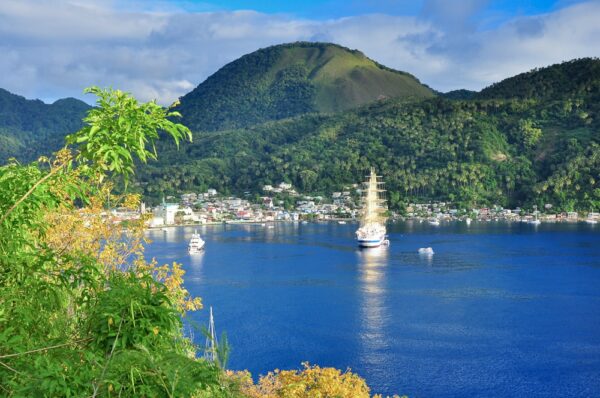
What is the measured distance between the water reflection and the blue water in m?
0.09

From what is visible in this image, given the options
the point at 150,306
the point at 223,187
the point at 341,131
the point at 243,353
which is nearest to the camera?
the point at 150,306

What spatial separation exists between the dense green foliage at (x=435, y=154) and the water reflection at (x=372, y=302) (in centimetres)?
4723

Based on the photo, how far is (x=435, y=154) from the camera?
10344 cm

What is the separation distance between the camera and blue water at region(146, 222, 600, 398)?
70.3 ft

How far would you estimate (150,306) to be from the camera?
2.61 meters

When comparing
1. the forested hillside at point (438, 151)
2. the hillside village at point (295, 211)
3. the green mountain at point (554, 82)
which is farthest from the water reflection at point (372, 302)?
the green mountain at point (554, 82)

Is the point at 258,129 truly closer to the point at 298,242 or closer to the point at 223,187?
the point at 223,187

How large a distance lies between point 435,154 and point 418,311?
7703 centimetres

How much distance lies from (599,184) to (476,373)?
75350mm

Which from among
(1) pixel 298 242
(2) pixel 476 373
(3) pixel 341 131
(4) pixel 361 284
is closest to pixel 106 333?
(2) pixel 476 373

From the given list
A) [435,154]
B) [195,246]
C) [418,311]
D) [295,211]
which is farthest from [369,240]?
[435,154]

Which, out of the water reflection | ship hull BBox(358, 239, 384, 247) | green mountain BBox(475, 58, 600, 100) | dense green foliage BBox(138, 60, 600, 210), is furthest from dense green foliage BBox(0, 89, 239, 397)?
green mountain BBox(475, 58, 600, 100)

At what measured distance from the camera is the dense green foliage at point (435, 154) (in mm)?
92062

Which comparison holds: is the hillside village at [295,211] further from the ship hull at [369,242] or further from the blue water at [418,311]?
the ship hull at [369,242]
